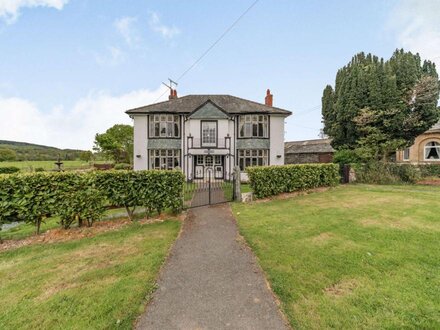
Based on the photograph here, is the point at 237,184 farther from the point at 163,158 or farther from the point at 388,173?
the point at 388,173

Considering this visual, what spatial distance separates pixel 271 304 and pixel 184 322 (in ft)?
4.18

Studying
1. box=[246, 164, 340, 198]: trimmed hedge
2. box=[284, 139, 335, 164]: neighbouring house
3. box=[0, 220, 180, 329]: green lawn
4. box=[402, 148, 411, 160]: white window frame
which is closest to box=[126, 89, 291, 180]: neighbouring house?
box=[246, 164, 340, 198]: trimmed hedge

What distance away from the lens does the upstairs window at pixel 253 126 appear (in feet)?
61.7

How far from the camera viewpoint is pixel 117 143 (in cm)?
3152

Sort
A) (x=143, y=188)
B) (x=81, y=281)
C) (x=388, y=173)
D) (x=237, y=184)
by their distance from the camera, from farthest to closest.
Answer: (x=388, y=173)
(x=237, y=184)
(x=143, y=188)
(x=81, y=281)

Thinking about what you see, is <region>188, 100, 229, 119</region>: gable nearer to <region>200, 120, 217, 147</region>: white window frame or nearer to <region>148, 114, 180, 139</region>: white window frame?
<region>200, 120, 217, 147</region>: white window frame

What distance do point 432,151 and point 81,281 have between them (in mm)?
32665

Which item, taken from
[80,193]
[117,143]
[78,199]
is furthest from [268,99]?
[117,143]

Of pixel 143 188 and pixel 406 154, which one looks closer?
pixel 143 188

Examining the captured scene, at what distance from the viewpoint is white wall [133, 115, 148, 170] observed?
18531 millimetres

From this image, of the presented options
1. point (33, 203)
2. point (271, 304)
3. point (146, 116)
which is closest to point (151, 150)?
point (146, 116)

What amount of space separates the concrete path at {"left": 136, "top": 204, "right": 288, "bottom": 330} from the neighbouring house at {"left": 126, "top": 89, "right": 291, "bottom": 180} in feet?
44.2

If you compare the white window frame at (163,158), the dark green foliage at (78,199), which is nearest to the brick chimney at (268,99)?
the white window frame at (163,158)

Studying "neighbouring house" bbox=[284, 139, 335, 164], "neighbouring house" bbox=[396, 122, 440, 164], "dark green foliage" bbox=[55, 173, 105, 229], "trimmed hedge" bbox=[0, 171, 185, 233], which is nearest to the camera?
"trimmed hedge" bbox=[0, 171, 185, 233]
